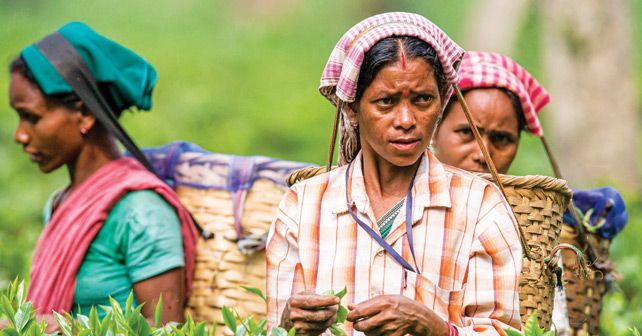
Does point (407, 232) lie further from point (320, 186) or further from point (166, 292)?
point (166, 292)

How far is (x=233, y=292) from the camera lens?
4582 millimetres

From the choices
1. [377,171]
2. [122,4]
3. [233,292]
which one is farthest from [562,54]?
[122,4]

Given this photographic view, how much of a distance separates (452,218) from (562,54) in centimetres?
605

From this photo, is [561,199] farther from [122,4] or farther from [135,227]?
[122,4]

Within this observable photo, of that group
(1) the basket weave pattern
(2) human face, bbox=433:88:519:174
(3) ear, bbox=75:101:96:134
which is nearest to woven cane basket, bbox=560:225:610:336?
(2) human face, bbox=433:88:519:174

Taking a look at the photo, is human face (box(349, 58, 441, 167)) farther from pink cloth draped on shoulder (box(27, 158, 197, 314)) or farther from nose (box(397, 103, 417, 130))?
pink cloth draped on shoulder (box(27, 158, 197, 314))

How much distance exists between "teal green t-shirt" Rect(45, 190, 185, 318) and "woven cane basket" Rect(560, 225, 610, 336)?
1.51 metres

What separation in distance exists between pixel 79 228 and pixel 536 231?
183cm

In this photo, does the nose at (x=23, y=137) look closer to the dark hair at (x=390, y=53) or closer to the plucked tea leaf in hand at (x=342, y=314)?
the dark hair at (x=390, y=53)

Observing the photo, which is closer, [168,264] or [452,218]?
[452,218]

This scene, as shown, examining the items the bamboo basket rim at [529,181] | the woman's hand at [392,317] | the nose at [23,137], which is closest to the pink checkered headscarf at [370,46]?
the bamboo basket rim at [529,181]

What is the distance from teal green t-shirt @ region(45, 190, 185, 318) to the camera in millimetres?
4332

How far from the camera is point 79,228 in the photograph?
14.4 ft

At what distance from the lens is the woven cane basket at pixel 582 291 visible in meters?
4.22
